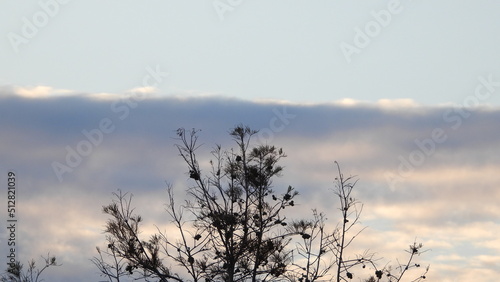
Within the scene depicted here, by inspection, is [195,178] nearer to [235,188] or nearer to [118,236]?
→ [235,188]

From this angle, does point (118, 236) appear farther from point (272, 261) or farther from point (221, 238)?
point (272, 261)

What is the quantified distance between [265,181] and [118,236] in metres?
3.92

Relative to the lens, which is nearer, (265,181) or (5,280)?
(265,181)

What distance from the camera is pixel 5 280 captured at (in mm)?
26281

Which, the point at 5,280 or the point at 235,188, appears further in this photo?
the point at 5,280

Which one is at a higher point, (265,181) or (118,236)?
(265,181)

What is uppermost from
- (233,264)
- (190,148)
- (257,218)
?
(190,148)

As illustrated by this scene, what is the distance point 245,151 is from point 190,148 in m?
1.40

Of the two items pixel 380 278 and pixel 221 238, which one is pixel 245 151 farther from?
pixel 380 278

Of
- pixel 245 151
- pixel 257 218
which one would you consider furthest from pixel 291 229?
pixel 245 151

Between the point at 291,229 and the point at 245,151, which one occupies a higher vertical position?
the point at 245,151

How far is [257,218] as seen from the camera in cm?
2059

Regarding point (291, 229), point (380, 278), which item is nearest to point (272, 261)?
point (291, 229)

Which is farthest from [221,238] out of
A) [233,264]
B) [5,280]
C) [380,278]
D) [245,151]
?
[5,280]
